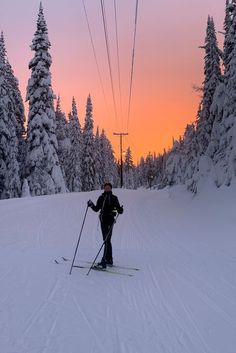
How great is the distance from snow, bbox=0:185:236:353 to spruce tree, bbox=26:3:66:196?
21.6 m

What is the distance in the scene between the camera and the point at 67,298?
7664mm

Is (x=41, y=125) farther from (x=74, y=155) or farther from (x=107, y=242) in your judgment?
(x=107, y=242)

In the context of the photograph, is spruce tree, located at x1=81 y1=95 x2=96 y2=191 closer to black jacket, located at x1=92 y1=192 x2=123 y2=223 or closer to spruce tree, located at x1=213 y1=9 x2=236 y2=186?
Answer: spruce tree, located at x1=213 y1=9 x2=236 y2=186

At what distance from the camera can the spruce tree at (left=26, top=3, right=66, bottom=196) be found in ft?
129

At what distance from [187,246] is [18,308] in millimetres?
8155

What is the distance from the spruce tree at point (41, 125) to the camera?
3938 cm

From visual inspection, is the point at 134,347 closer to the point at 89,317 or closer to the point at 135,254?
the point at 89,317

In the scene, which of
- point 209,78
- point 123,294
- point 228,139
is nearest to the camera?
point 123,294

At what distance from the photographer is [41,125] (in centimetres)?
3969

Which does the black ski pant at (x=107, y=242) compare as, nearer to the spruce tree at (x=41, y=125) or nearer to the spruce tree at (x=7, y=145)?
the spruce tree at (x=41, y=125)

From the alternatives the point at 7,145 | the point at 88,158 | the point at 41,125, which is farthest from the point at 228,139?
the point at 88,158

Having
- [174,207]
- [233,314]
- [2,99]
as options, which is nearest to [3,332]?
[233,314]

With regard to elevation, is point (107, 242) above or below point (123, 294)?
above

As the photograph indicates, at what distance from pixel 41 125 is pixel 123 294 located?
33.1m
